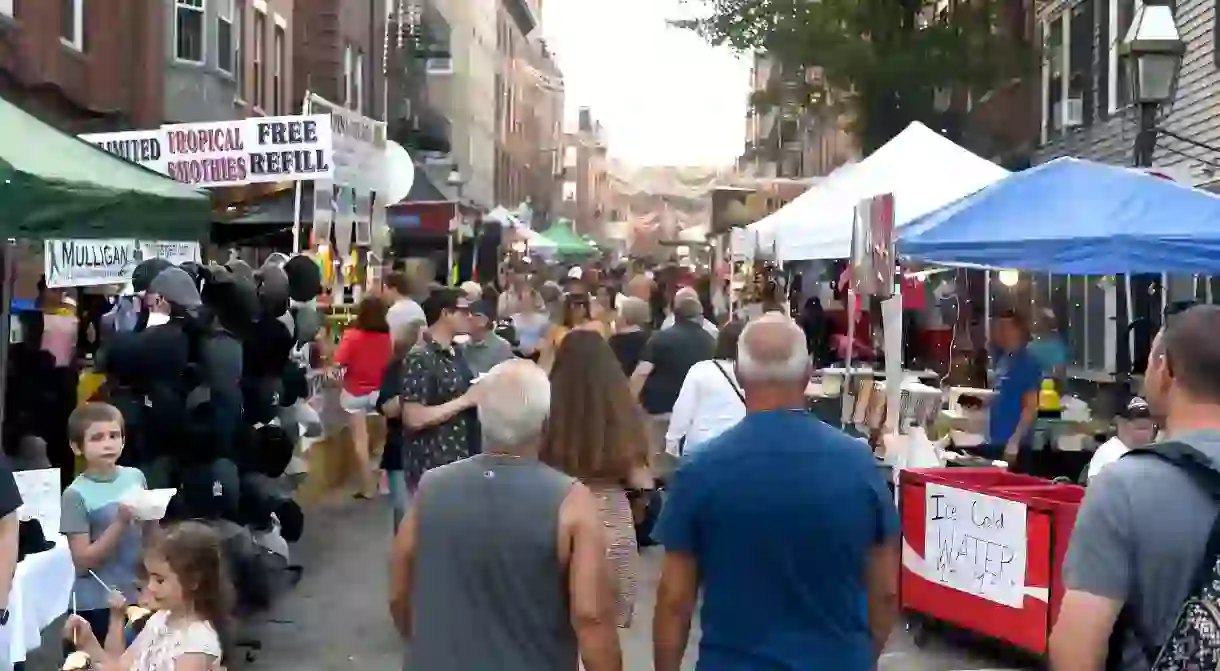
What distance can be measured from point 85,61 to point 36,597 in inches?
567

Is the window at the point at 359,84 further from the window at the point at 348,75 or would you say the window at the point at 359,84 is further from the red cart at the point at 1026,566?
the red cart at the point at 1026,566

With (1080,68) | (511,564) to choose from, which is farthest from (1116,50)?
(511,564)

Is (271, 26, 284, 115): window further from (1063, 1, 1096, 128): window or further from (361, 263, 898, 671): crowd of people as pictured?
(361, 263, 898, 671): crowd of people

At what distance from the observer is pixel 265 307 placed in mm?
8836

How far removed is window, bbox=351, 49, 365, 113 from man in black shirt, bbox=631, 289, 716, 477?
23.7 m

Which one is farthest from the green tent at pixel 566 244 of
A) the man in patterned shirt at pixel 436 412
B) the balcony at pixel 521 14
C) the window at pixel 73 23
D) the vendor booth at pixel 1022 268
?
the man in patterned shirt at pixel 436 412

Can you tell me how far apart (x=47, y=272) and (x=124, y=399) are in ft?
8.08

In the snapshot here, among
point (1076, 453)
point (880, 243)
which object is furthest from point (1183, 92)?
point (880, 243)

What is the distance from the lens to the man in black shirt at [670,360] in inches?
429

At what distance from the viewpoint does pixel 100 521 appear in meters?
6.34

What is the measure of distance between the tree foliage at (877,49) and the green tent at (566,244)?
55.7 ft

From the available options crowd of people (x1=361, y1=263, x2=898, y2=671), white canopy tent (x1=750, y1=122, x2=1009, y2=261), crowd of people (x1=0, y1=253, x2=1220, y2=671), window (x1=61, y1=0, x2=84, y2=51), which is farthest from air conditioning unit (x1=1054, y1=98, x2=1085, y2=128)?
crowd of people (x1=361, y1=263, x2=898, y2=671)

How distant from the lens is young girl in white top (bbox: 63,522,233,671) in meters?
4.27

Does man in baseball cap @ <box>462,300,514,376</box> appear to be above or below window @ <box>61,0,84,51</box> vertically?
below
